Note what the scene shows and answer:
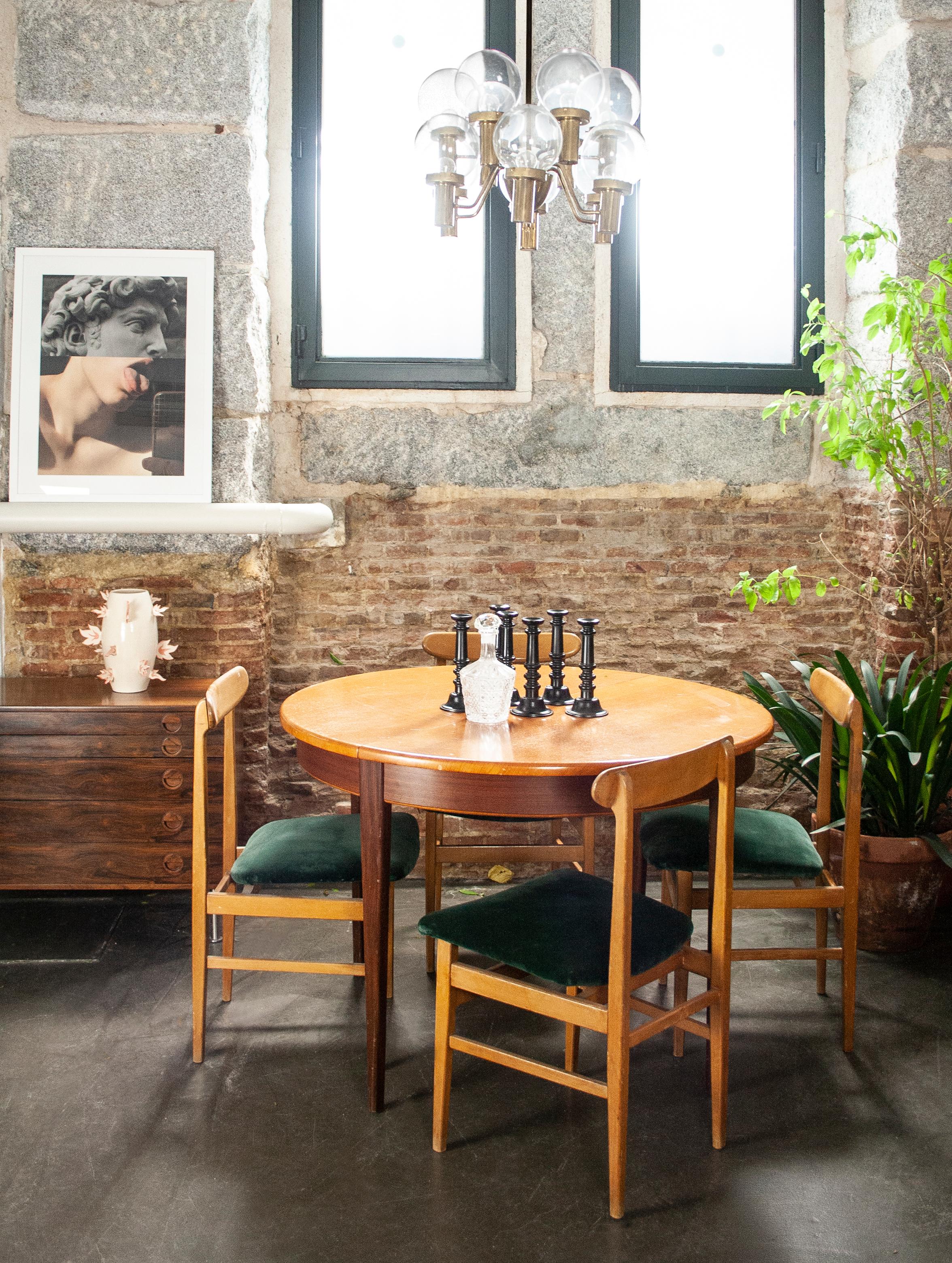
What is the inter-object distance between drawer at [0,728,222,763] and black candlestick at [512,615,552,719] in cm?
117

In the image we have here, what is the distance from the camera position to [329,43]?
424 cm

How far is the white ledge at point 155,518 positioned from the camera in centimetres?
383

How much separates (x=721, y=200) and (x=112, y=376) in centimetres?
239

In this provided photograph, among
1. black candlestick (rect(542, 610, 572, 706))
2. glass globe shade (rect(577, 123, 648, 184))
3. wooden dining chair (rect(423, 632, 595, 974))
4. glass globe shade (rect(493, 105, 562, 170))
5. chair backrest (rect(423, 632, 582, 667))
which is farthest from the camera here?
chair backrest (rect(423, 632, 582, 667))

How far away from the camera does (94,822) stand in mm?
3572

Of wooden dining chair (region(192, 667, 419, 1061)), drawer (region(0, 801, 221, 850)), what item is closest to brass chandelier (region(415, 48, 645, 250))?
wooden dining chair (region(192, 667, 419, 1061))

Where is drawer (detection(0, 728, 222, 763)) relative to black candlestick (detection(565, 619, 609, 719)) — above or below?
below

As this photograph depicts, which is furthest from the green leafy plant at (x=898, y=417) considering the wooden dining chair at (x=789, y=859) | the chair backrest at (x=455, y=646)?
the wooden dining chair at (x=789, y=859)

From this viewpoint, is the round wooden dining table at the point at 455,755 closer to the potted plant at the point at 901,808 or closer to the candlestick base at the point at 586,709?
the candlestick base at the point at 586,709

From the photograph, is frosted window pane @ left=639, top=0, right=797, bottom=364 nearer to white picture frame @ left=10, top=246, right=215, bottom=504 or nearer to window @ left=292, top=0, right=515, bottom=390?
window @ left=292, top=0, right=515, bottom=390

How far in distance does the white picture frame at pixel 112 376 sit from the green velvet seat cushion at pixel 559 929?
2.01m

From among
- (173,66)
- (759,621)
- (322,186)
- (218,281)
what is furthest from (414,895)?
(173,66)

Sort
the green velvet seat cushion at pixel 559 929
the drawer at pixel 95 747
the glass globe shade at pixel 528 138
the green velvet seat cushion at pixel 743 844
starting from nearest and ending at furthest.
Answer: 1. the green velvet seat cushion at pixel 559 929
2. the glass globe shade at pixel 528 138
3. the green velvet seat cushion at pixel 743 844
4. the drawer at pixel 95 747

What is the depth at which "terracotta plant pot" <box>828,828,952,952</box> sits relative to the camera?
3520mm
